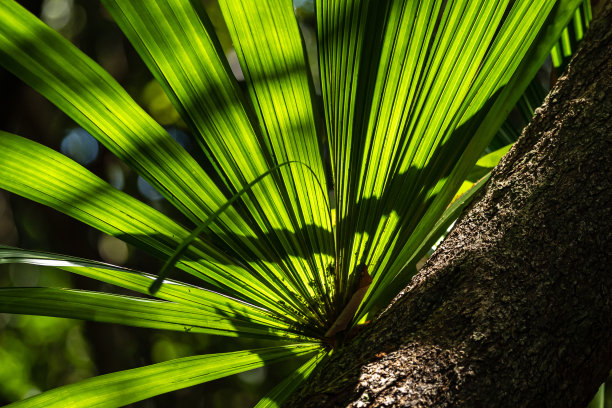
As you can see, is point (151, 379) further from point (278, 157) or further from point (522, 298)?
point (522, 298)

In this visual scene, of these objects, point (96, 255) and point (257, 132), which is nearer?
point (257, 132)

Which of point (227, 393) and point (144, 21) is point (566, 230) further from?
point (227, 393)

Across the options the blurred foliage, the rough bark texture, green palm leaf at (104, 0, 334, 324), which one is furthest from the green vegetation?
the blurred foliage

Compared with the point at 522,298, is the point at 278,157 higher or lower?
higher

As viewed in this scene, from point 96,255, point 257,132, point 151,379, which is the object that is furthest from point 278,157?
point 96,255

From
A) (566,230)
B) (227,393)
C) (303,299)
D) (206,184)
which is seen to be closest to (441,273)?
(566,230)

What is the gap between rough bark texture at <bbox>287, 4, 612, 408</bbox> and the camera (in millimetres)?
523

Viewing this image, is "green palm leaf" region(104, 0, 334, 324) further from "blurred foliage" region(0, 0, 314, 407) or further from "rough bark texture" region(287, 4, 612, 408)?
"blurred foliage" region(0, 0, 314, 407)

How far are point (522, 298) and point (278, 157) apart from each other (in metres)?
0.38

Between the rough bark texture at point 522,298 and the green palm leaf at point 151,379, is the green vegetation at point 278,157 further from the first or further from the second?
the rough bark texture at point 522,298

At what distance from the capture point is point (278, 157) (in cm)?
77

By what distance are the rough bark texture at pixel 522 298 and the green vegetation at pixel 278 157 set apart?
0.12m

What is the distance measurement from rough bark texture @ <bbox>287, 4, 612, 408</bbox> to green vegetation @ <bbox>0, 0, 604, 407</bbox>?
0.40 ft

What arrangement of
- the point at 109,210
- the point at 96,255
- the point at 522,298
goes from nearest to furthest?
the point at 522,298
the point at 109,210
the point at 96,255
